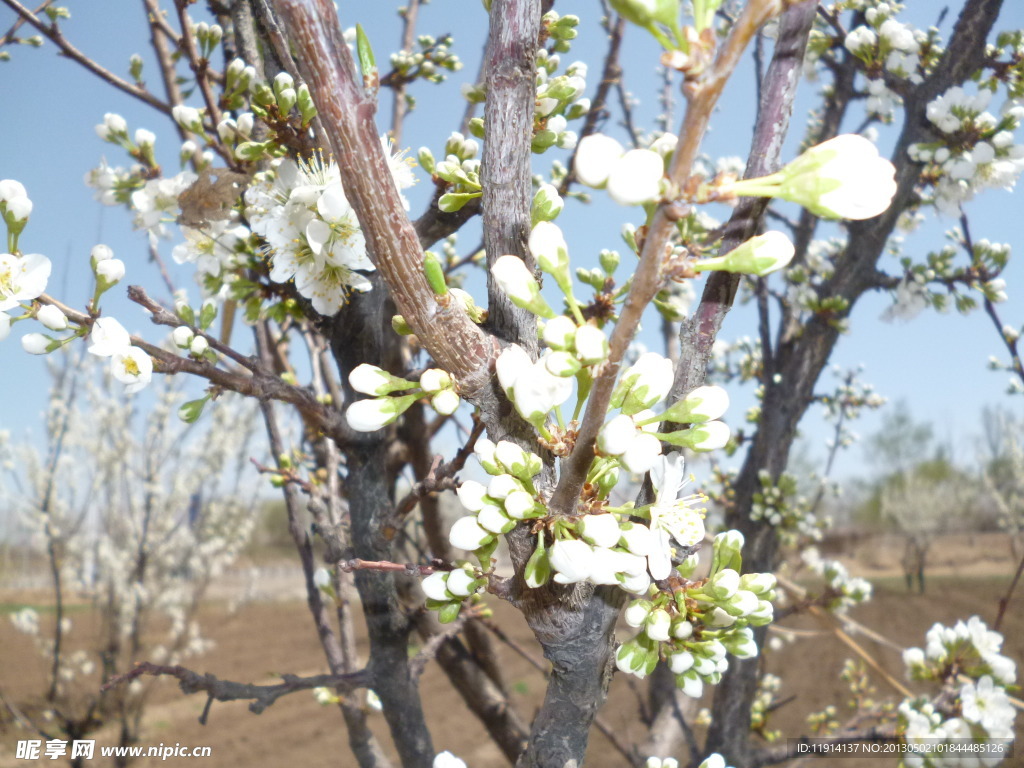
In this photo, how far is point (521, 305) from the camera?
0.50 meters

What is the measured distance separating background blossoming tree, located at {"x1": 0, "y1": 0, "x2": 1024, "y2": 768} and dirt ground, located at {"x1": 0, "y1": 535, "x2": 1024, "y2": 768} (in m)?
1.32

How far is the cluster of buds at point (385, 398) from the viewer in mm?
584

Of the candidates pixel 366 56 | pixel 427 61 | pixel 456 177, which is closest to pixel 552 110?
pixel 456 177

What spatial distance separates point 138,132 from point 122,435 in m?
5.14

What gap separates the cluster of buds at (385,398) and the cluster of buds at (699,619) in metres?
0.35

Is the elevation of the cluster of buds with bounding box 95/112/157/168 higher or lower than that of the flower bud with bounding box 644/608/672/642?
higher

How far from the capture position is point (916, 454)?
82.8 ft

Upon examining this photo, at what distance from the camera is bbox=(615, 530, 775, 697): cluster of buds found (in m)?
0.71

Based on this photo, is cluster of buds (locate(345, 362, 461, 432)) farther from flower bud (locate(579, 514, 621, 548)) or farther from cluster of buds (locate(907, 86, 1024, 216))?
cluster of buds (locate(907, 86, 1024, 216))

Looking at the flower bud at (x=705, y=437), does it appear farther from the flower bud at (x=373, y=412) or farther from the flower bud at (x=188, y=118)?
the flower bud at (x=188, y=118)

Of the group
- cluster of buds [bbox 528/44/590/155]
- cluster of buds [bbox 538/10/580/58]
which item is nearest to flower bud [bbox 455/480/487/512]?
cluster of buds [bbox 528/44/590/155]

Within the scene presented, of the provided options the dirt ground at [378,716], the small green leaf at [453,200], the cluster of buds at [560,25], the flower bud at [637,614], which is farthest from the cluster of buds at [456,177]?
the dirt ground at [378,716]

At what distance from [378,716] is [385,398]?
7.61m

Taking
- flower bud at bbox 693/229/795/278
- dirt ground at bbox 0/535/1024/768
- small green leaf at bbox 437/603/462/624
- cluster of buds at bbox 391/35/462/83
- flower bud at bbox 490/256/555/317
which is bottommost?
dirt ground at bbox 0/535/1024/768
